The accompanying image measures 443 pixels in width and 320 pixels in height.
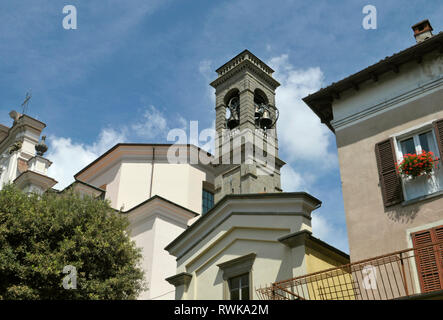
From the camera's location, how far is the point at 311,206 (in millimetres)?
12930

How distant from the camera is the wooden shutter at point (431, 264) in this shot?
9.70 meters

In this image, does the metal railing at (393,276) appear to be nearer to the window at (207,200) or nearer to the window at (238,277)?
the window at (238,277)

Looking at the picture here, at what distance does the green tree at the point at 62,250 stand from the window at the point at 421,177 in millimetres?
10381

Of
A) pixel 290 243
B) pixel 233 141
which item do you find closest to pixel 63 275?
pixel 290 243

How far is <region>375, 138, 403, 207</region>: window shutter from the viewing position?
11.1m

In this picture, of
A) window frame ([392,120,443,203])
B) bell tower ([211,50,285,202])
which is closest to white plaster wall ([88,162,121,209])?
bell tower ([211,50,285,202])

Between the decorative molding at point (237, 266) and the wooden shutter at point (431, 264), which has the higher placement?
the decorative molding at point (237, 266)

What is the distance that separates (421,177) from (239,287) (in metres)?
5.64

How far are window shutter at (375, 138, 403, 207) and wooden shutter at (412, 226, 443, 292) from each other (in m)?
1.08

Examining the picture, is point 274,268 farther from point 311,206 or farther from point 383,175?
point 383,175

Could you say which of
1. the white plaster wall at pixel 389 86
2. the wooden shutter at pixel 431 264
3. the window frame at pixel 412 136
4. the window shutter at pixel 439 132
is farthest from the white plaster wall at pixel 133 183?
the wooden shutter at pixel 431 264

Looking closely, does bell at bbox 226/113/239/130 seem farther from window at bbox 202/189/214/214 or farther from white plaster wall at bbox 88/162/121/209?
white plaster wall at bbox 88/162/121/209
